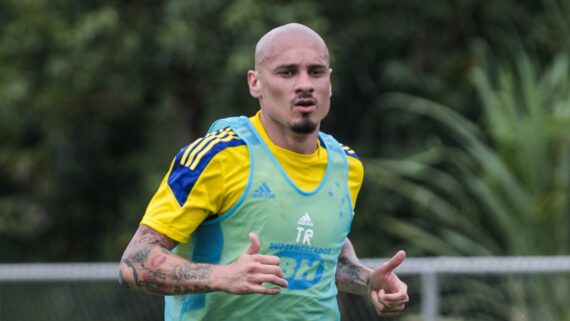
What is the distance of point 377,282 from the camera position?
481cm

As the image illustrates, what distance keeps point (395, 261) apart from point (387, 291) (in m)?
0.24

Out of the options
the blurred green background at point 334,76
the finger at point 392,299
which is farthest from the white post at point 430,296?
the finger at point 392,299

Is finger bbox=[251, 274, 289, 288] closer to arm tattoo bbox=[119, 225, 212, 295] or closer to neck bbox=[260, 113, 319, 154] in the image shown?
arm tattoo bbox=[119, 225, 212, 295]

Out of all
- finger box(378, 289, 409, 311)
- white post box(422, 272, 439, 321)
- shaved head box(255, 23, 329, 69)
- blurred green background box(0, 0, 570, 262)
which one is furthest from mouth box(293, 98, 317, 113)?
blurred green background box(0, 0, 570, 262)

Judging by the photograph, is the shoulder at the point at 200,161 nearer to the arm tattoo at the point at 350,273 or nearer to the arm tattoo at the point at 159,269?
the arm tattoo at the point at 159,269

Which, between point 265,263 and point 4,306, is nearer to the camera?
point 265,263

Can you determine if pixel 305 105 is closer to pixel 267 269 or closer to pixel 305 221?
pixel 305 221

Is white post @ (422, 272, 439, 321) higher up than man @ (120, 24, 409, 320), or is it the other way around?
white post @ (422, 272, 439, 321)

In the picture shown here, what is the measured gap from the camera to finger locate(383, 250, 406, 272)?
453 cm

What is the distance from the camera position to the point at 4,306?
34.3ft

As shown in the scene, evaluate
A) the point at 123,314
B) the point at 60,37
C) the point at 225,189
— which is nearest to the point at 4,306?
the point at 123,314

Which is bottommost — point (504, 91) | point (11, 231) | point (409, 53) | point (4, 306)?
point (4, 306)

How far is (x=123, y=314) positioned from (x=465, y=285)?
3.13 meters

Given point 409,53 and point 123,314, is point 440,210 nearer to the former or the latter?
point 123,314
